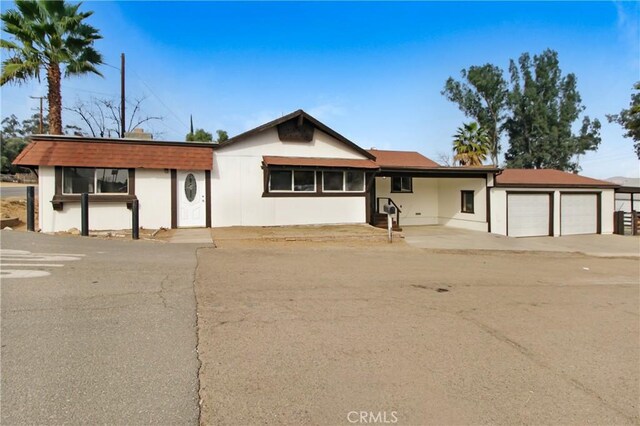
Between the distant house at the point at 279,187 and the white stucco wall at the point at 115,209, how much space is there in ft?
0.11

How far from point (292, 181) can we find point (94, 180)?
23.6 feet

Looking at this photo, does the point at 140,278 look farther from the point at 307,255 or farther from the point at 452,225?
the point at 452,225

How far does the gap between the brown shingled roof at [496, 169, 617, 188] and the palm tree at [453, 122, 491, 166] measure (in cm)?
955

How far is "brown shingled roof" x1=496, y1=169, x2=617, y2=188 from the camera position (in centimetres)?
1826

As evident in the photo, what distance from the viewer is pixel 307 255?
32.7 ft

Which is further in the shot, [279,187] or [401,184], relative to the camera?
[401,184]

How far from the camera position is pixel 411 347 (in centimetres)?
416

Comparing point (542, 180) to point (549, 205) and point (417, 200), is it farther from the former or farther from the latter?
point (417, 200)

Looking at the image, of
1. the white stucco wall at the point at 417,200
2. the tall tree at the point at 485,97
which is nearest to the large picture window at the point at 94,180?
the white stucco wall at the point at 417,200

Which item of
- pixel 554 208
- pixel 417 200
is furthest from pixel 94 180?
pixel 554 208

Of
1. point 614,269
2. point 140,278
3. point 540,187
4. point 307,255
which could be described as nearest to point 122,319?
point 140,278

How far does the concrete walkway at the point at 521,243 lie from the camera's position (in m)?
13.4

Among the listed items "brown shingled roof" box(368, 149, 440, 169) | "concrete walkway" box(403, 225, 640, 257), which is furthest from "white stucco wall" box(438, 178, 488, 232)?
"brown shingled roof" box(368, 149, 440, 169)

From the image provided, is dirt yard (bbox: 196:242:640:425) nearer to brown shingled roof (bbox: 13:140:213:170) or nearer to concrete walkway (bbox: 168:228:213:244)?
concrete walkway (bbox: 168:228:213:244)
